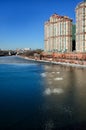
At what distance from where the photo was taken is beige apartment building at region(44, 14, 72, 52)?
61269mm

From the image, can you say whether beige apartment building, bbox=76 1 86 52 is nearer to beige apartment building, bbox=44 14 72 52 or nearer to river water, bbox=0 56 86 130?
beige apartment building, bbox=44 14 72 52

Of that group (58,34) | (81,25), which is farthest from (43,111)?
(58,34)

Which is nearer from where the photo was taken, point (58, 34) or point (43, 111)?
point (43, 111)

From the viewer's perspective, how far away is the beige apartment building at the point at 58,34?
61269 millimetres

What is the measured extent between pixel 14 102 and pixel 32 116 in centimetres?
289

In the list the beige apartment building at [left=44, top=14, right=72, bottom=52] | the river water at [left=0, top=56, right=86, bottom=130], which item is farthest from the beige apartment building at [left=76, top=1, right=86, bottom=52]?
the river water at [left=0, top=56, right=86, bottom=130]

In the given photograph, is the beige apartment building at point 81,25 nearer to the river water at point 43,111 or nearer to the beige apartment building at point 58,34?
the beige apartment building at point 58,34

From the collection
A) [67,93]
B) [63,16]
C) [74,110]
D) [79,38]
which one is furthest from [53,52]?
[74,110]

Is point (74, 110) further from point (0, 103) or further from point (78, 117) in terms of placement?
point (0, 103)

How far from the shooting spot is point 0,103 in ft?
43.4

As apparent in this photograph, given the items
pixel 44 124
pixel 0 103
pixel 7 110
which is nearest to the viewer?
pixel 44 124

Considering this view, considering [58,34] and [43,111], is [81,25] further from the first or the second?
[43,111]

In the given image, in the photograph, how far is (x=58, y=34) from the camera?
213 ft

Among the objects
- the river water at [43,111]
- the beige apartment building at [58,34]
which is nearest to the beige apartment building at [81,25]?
the beige apartment building at [58,34]
